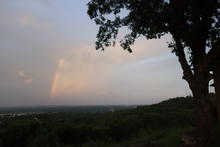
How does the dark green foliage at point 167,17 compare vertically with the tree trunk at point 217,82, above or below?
above

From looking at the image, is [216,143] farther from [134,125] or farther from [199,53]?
[134,125]

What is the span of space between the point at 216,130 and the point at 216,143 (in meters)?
1.76

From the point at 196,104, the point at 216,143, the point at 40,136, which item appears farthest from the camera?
the point at 40,136

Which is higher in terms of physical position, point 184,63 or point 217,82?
point 184,63

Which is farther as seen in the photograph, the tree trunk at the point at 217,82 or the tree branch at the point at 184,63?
the tree trunk at the point at 217,82

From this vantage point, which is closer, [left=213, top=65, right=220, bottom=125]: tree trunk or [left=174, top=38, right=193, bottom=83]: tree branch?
[left=174, top=38, right=193, bottom=83]: tree branch

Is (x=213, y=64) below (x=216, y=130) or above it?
above

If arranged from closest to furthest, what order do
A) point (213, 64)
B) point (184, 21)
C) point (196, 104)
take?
point (196, 104) → point (184, 21) → point (213, 64)

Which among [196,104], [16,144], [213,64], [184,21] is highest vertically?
[184,21]

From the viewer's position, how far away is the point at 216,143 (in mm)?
13836

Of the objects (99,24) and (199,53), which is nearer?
(199,53)

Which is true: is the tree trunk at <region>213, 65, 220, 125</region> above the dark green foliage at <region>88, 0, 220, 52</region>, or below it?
below

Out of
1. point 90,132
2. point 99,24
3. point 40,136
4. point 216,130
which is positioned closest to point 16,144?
point 40,136

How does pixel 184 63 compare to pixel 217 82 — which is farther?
pixel 217 82
